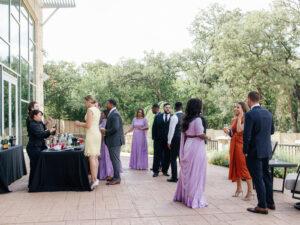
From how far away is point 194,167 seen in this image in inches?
258

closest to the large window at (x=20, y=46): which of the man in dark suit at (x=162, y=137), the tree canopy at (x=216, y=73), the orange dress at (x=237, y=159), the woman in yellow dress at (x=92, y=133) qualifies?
the man in dark suit at (x=162, y=137)

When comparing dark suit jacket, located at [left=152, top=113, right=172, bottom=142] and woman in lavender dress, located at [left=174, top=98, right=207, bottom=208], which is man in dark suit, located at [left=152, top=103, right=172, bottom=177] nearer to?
dark suit jacket, located at [left=152, top=113, right=172, bottom=142]

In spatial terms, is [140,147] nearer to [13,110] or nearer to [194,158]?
[13,110]

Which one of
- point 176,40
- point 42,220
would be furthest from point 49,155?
point 176,40

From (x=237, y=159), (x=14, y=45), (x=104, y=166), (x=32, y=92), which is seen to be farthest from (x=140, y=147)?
(x=32, y=92)

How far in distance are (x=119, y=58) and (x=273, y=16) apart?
61.5 feet

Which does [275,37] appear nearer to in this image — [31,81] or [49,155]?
[31,81]

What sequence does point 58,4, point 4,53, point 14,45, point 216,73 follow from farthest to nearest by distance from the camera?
point 216,73 < point 58,4 < point 14,45 < point 4,53

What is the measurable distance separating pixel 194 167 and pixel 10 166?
413cm

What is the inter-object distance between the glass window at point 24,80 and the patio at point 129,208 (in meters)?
7.81

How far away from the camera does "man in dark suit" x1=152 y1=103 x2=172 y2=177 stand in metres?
10.1

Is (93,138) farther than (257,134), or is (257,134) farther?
(93,138)

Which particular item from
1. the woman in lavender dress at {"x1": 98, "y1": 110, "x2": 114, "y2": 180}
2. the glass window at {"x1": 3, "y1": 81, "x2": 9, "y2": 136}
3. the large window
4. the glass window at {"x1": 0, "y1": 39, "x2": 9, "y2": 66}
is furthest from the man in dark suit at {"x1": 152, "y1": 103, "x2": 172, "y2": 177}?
the glass window at {"x1": 0, "y1": 39, "x2": 9, "y2": 66}

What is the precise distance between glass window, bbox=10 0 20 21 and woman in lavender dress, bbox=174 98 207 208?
9104 mm
